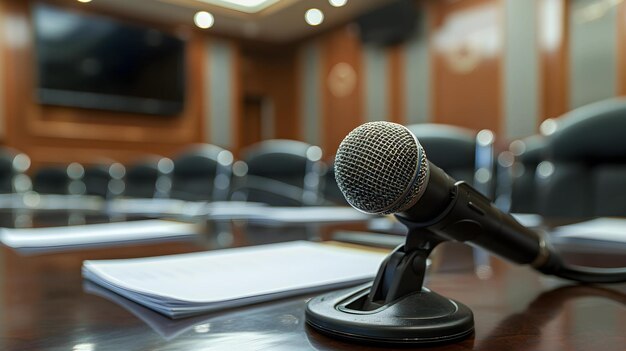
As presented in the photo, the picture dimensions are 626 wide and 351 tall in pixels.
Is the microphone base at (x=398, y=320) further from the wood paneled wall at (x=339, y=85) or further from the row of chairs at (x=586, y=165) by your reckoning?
the wood paneled wall at (x=339, y=85)

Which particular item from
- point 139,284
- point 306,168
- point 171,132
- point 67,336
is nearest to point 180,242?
point 139,284

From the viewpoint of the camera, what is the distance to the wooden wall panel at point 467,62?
4.79 meters

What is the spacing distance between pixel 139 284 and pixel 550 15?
15.3 feet

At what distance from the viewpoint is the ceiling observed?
221 inches

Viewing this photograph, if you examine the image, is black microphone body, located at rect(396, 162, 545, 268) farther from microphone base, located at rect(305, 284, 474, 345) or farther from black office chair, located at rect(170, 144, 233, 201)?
black office chair, located at rect(170, 144, 233, 201)

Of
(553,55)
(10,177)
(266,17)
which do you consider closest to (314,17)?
(266,17)

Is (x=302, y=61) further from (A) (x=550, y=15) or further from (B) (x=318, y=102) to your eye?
(A) (x=550, y=15)

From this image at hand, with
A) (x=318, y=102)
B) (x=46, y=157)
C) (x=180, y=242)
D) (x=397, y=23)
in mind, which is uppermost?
(x=397, y=23)

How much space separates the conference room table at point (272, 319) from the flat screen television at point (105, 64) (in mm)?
5755

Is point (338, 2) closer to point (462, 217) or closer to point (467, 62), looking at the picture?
point (467, 62)

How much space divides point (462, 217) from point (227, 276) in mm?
228

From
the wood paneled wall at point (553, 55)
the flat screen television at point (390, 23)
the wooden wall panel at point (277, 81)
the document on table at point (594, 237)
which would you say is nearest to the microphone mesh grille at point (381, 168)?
the document on table at point (594, 237)

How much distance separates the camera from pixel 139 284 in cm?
44

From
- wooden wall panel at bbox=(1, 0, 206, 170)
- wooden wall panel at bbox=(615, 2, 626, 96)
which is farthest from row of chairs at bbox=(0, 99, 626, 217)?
wooden wall panel at bbox=(1, 0, 206, 170)
